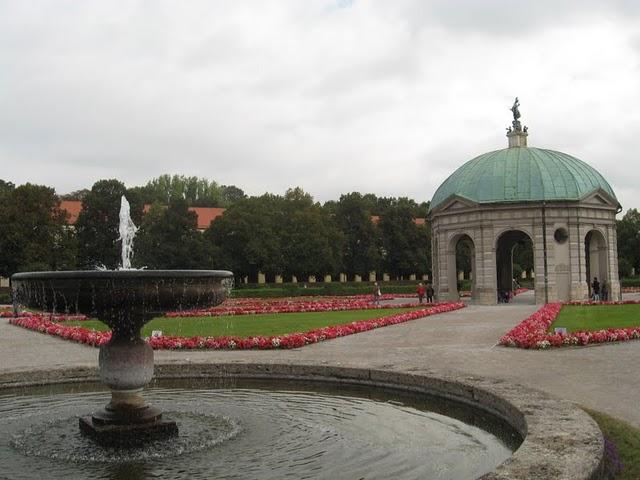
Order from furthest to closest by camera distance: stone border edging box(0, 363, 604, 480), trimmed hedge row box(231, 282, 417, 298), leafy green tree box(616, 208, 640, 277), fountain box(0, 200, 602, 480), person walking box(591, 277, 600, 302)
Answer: leafy green tree box(616, 208, 640, 277), trimmed hedge row box(231, 282, 417, 298), person walking box(591, 277, 600, 302), fountain box(0, 200, 602, 480), stone border edging box(0, 363, 604, 480)

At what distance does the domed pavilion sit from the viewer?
3978 cm

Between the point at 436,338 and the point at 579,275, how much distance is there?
938 inches

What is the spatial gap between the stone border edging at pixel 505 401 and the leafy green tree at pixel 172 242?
53.8 meters

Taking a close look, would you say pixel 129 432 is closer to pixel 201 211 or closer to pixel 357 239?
pixel 357 239

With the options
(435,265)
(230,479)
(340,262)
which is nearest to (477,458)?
(230,479)

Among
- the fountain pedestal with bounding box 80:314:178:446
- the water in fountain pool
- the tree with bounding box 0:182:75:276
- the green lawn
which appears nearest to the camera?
the water in fountain pool

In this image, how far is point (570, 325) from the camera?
22156 mm

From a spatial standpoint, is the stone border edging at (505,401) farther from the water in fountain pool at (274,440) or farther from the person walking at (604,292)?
the person walking at (604,292)

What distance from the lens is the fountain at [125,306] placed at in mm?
6816

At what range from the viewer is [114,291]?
6824 millimetres

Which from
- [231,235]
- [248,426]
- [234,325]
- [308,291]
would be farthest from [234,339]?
[231,235]

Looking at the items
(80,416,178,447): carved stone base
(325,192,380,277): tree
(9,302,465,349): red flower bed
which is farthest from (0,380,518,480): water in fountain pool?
(325,192,380,277): tree

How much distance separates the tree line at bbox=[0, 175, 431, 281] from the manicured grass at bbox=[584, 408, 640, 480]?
2119 inches

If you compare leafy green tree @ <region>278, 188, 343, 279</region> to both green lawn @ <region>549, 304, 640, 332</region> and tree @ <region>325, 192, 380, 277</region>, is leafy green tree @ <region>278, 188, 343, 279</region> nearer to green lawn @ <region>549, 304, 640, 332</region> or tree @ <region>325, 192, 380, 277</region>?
tree @ <region>325, 192, 380, 277</region>
